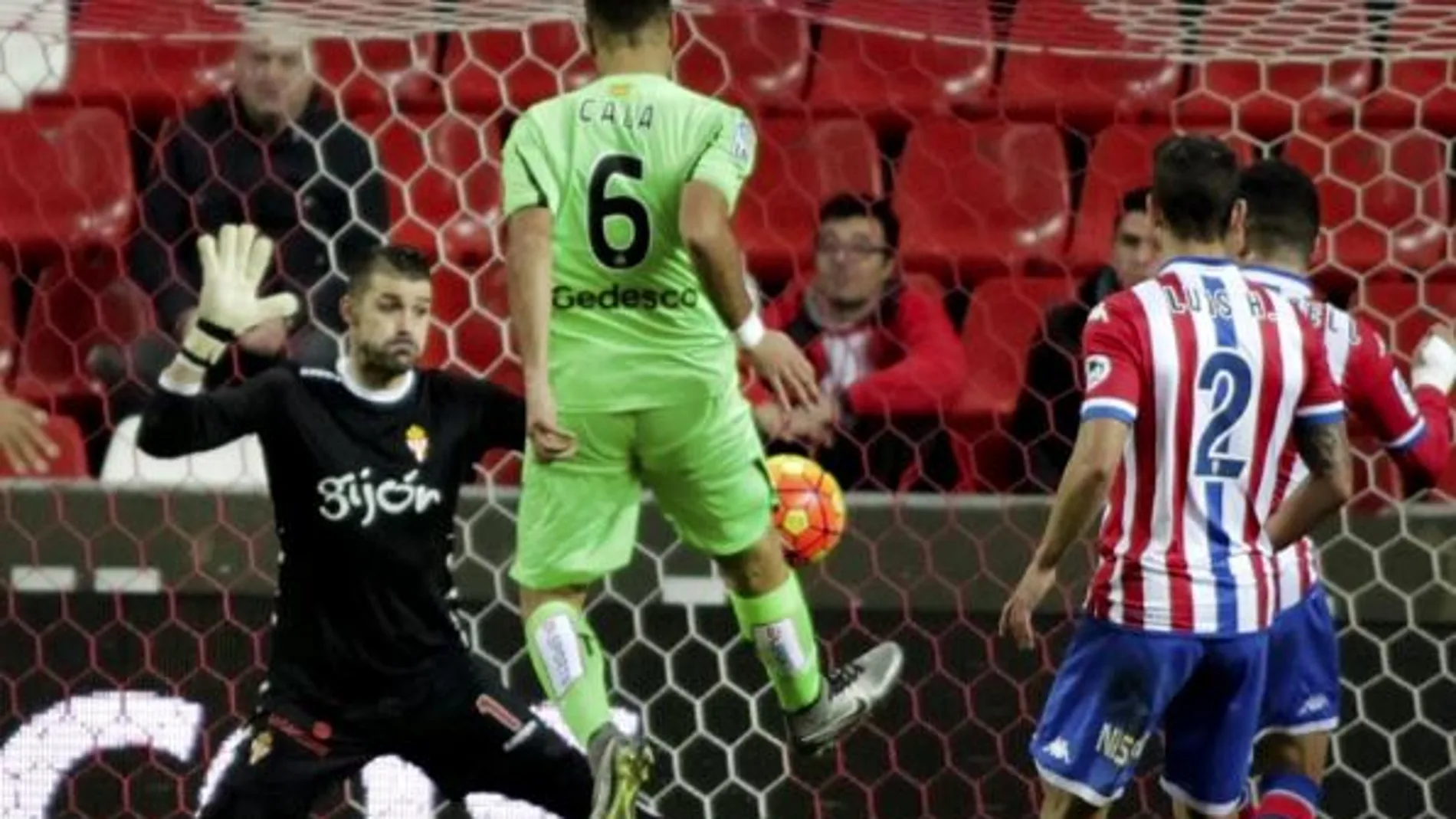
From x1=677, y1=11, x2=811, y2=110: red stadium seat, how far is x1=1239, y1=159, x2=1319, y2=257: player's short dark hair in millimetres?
2622

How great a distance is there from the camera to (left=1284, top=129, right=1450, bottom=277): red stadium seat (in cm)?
838

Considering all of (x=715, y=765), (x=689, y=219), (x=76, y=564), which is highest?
(x=689, y=219)

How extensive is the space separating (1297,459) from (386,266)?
167cm

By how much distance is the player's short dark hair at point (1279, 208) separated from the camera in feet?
20.1

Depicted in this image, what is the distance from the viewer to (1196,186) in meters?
5.65

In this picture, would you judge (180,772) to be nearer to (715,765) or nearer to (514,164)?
(715,765)

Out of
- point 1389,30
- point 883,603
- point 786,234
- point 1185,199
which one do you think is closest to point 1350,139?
point 1389,30

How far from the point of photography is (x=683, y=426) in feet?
20.0

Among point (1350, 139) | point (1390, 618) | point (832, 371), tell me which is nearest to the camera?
point (1390, 618)

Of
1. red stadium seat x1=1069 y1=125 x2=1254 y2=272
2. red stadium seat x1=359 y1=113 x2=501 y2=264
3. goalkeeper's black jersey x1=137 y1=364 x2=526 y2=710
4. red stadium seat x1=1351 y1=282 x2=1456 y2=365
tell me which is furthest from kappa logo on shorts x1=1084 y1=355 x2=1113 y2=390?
red stadium seat x1=359 y1=113 x2=501 y2=264

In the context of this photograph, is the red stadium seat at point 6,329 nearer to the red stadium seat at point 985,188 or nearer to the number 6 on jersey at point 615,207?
the red stadium seat at point 985,188

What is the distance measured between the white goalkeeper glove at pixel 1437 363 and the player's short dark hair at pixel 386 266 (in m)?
1.78

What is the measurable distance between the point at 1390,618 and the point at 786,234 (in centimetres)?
211

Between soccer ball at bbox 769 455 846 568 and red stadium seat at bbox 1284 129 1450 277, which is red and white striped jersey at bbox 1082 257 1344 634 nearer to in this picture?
soccer ball at bbox 769 455 846 568
